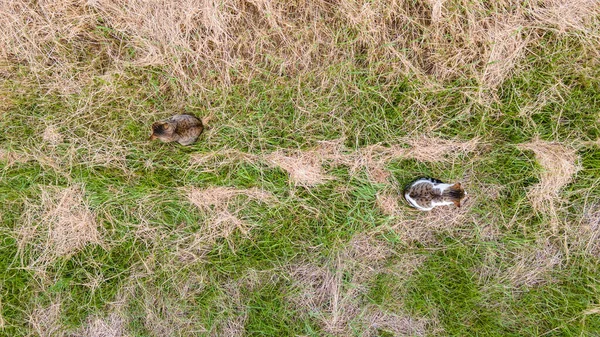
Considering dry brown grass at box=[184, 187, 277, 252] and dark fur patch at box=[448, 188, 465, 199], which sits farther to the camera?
dry brown grass at box=[184, 187, 277, 252]

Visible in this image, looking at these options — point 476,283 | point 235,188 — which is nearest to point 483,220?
point 476,283

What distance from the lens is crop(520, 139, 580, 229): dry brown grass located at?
3.07 metres

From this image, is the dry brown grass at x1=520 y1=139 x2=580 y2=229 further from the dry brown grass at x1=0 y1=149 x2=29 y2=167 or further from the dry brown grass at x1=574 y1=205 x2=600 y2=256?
the dry brown grass at x1=0 y1=149 x2=29 y2=167

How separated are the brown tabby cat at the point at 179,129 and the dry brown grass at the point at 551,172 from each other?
257cm

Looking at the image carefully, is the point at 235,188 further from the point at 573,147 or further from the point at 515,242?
the point at 573,147

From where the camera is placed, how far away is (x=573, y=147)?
3.11 metres

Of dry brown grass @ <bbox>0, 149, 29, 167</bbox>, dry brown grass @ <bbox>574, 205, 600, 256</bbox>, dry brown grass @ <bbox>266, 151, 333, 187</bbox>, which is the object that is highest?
dry brown grass @ <bbox>266, 151, 333, 187</bbox>

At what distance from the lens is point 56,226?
10.7 feet

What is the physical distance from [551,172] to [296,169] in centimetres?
198

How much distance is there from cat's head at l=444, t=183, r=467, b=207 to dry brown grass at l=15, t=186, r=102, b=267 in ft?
9.03

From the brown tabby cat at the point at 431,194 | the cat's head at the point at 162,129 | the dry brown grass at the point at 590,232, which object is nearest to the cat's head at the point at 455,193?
the brown tabby cat at the point at 431,194

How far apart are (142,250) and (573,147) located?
11.6 ft

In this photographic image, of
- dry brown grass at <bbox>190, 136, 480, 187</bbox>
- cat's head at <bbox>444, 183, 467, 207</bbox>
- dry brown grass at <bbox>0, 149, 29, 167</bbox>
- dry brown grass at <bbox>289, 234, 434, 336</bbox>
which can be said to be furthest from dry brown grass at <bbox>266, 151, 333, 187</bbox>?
dry brown grass at <bbox>0, 149, 29, 167</bbox>

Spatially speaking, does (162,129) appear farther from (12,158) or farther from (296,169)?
(12,158)
